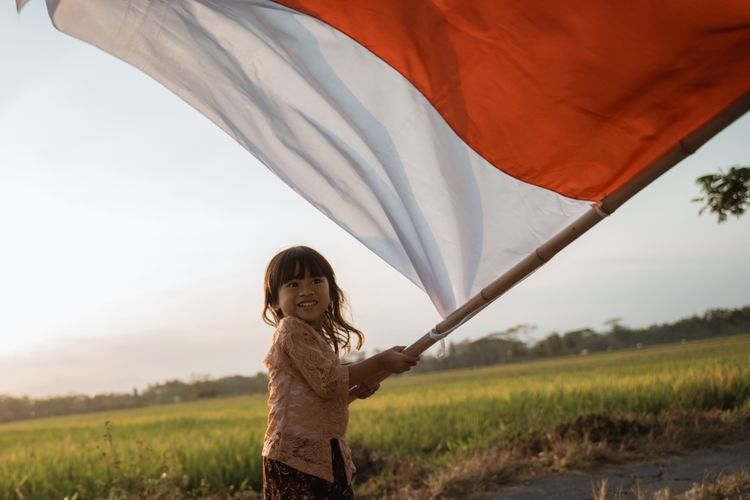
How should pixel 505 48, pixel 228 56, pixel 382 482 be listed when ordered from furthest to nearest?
pixel 382 482
pixel 228 56
pixel 505 48

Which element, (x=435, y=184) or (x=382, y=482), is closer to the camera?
(x=435, y=184)

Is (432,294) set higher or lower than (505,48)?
lower

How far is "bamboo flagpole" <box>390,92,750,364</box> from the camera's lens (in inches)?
81.5

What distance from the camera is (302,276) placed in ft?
8.29

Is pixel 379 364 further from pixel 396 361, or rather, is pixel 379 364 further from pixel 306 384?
pixel 306 384

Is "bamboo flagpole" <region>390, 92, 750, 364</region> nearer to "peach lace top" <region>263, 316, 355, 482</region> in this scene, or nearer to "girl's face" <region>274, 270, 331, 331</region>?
"peach lace top" <region>263, 316, 355, 482</region>

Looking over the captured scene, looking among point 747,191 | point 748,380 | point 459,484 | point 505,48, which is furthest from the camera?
point 748,380

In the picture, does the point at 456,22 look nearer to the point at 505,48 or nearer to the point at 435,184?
the point at 505,48

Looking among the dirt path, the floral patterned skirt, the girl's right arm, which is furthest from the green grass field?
the girl's right arm

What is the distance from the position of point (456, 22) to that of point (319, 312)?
1.07 metres

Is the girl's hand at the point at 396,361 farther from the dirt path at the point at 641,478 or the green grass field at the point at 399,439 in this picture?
the green grass field at the point at 399,439

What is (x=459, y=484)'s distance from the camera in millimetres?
4609

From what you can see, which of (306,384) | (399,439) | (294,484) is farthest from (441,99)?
(399,439)

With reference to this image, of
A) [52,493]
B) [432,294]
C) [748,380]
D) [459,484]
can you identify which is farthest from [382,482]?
[748,380]
